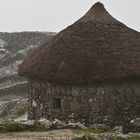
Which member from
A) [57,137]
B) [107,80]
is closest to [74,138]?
[57,137]

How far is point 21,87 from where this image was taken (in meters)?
35.9

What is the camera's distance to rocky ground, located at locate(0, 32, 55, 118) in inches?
1244

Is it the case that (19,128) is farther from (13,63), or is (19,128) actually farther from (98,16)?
(13,63)

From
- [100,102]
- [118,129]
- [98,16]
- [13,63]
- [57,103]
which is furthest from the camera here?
[13,63]

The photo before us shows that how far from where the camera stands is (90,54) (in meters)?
19.1

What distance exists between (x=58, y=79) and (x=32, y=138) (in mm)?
4746

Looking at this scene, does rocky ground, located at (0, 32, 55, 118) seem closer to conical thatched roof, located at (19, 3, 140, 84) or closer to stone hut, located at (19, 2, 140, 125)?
conical thatched roof, located at (19, 3, 140, 84)

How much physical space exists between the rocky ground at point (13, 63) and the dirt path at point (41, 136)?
14931 mm

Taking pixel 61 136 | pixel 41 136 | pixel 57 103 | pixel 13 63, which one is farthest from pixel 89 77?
pixel 13 63

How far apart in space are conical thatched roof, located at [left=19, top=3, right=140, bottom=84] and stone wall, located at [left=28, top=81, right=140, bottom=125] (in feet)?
1.16

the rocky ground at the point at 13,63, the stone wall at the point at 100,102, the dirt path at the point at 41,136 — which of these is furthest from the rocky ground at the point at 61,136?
the rocky ground at the point at 13,63

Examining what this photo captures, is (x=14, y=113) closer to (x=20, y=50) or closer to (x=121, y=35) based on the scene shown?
(x=121, y=35)

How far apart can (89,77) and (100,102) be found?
997 mm

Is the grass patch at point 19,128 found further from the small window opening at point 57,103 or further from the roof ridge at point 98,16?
the roof ridge at point 98,16
